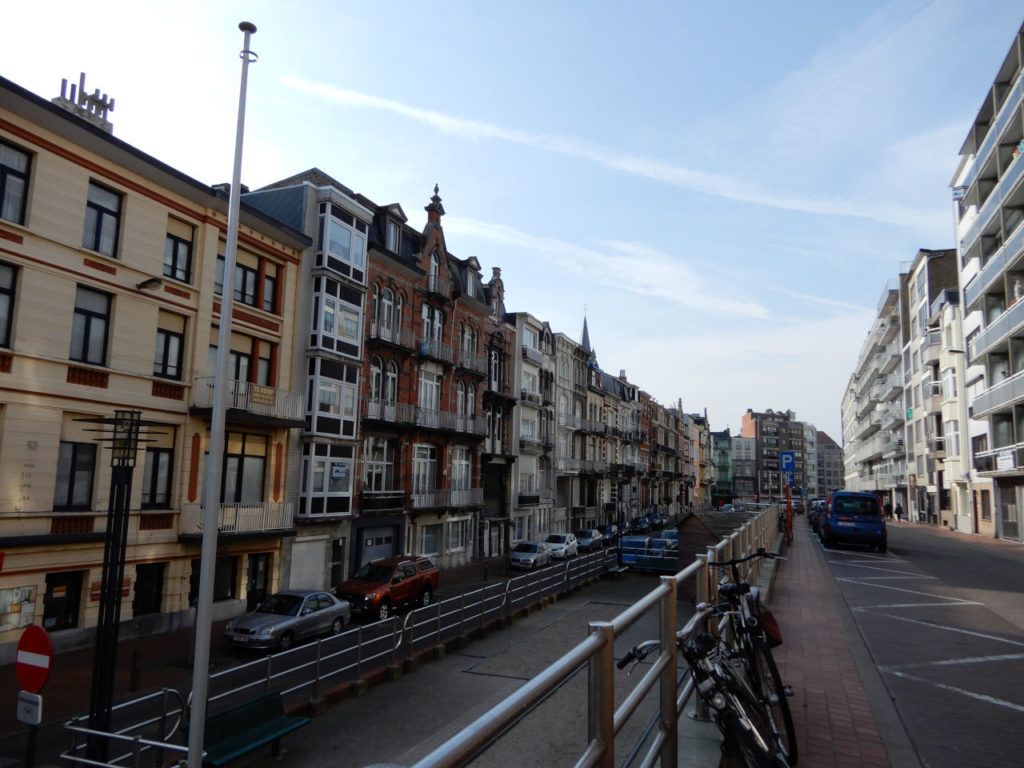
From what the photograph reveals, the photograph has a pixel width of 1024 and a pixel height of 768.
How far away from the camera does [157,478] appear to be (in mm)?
18953

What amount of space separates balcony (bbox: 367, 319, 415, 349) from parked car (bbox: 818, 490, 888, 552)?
1904cm

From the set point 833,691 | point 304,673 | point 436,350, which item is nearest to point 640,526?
point 436,350

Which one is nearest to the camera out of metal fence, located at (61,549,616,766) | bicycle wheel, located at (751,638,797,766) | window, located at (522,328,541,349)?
bicycle wheel, located at (751,638,797,766)

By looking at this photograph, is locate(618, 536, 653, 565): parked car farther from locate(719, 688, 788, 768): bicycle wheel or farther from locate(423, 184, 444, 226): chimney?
locate(719, 688, 788, 768): bicycle wheel

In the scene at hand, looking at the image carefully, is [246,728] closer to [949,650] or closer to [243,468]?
[949,650]

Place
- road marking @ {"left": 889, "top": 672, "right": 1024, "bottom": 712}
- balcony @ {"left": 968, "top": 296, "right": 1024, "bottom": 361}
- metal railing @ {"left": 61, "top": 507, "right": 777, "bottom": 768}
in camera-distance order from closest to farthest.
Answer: metal railing @ {"left": 61, "top": 507, "right": 777, "bottom": 768} → road marking @ {"left": 889, "top": 672, "right": 1024, "bottom": 712} → balcony @ {"left": 968, "top": 296, "right": 1024, "bottom": 361}

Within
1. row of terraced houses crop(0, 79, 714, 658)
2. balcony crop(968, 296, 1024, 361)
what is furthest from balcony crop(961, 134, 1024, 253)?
row of terraced houses crop(0, 79, 714, 658)

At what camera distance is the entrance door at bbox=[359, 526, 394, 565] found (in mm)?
27062

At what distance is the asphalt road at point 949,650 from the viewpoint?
661 centimetres

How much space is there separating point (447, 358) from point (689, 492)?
8309 cm

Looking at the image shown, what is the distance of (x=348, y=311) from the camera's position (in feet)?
85.9

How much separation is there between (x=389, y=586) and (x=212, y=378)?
8.30 meters

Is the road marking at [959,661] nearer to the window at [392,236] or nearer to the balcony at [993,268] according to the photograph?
the window at [392,236]

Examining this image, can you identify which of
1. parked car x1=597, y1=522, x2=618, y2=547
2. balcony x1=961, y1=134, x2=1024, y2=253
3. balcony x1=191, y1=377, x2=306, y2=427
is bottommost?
parked car x1=597, y1=522, x2=618, y2=547
